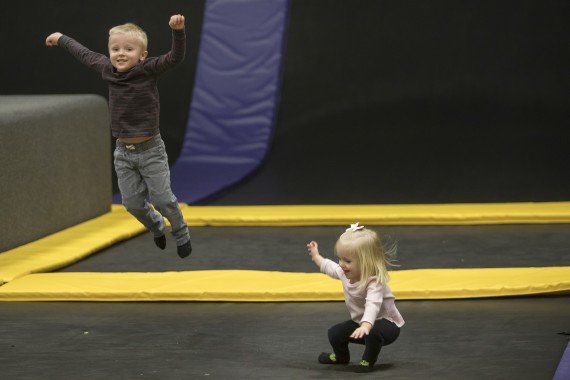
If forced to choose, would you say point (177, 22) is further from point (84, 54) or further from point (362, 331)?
point (362, 331)

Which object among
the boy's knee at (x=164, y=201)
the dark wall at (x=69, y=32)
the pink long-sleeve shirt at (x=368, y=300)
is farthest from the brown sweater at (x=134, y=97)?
the dark wall at (x=69, y=32)

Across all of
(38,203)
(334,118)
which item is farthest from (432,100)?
(38,203)

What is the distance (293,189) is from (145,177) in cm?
329

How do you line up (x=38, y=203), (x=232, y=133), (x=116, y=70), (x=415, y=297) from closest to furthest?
(x=116, y=70) → (x=415, y=297) → (x=38, y=203) → (x=232, y=133)

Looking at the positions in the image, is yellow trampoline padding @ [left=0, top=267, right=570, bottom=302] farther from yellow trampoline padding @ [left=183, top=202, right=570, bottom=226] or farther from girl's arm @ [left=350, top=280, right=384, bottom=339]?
yellow trampoline padding @ [left=183, top=202, right=570, bottom=226]

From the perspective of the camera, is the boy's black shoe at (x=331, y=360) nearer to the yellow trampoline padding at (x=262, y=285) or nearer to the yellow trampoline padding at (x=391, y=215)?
the yellow trampoline padding at (x=262, y=285)

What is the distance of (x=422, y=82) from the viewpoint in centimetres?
947

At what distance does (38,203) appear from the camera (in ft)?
21.6

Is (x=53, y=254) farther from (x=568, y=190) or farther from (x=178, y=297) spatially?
(x=568, y=190)

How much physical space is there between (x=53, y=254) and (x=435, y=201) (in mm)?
2466

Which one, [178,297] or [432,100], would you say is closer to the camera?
[178,297]

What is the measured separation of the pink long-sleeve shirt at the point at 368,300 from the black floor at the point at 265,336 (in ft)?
0.54

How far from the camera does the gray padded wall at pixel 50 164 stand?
20.6ft

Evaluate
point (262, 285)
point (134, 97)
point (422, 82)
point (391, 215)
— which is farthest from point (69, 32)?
point (134, 97)
